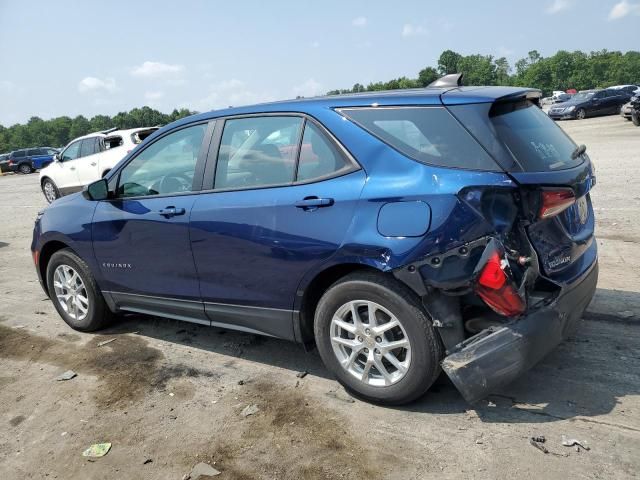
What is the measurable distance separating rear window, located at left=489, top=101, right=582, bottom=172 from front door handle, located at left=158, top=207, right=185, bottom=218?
2172 millimetres

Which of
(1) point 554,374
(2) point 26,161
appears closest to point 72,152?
(1) point 554,374

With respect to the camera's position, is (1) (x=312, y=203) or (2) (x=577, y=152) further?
(2) (x=577, y=152)

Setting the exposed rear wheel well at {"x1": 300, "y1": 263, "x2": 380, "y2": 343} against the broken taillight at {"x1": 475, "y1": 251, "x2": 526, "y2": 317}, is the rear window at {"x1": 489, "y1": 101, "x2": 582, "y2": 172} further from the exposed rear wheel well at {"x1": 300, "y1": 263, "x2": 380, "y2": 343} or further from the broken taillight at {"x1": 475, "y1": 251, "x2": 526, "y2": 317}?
the exposed rear wheel well at {"x1": 300, "y1": 263, "x2": 380, "y2": 343}

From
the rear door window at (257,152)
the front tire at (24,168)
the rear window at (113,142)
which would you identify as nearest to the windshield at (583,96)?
the rear window at (113,142)

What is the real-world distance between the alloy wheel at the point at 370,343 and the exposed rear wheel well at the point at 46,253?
2.91 meters

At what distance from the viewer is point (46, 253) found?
5.16 m

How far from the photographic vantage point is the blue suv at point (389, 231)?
293 cm

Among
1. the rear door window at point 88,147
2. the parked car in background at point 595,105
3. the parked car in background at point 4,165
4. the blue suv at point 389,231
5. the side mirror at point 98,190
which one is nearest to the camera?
the blue suv at point 389,231

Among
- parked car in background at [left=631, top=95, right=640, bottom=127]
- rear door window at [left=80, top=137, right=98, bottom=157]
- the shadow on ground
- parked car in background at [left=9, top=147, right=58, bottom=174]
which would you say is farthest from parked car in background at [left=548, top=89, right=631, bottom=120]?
parked car in background at [left=9, top=147, right=58, bottom=174]

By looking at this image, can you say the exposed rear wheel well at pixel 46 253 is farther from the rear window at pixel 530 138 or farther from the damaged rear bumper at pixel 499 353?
the rear window at pixel 530 138

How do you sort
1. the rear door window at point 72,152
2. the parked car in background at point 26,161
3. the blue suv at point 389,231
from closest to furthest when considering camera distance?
1. the blue suv at point 389,231
2. the rear door window at point 72,152
3. the parked car in background at point 26,161

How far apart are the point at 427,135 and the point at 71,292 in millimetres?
3520

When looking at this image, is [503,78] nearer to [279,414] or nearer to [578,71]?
[578,71]

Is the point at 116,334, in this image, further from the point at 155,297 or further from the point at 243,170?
the point at 243,170
